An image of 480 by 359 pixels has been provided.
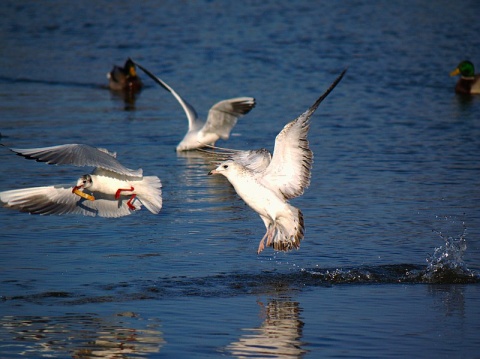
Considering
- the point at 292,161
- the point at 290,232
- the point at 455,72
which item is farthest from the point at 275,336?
the point at 455,72

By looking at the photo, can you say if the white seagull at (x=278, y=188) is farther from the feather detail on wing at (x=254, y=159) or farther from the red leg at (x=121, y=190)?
the red leg at (x=121, y=190)

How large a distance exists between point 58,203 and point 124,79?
33.1 ft

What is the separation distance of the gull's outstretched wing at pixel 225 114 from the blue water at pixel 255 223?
262mm

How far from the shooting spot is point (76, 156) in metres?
8.56

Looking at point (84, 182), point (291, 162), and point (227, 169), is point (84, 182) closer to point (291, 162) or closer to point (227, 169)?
point (227, 169)

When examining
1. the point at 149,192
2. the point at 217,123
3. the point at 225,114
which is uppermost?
the point at 225,114

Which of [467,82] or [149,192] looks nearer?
[149,192]

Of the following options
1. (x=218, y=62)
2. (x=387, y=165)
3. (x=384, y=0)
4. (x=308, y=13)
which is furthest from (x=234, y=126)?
(x=384, y=0)

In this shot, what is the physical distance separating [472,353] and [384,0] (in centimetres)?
2539

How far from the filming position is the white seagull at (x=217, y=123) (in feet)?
45.4

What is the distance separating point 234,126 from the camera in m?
15.2

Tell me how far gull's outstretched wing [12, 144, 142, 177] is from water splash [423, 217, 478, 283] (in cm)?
277

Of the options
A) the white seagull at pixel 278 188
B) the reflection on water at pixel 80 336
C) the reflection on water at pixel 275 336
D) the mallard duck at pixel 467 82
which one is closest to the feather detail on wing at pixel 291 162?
the white seagull at pixel 278 188

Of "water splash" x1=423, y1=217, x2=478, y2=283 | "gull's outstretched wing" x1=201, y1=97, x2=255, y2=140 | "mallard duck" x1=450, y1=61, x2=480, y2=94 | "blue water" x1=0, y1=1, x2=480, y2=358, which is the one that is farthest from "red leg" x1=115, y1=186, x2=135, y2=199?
"mallard duck" x1=450, y1=61, x2=480, y2=94
